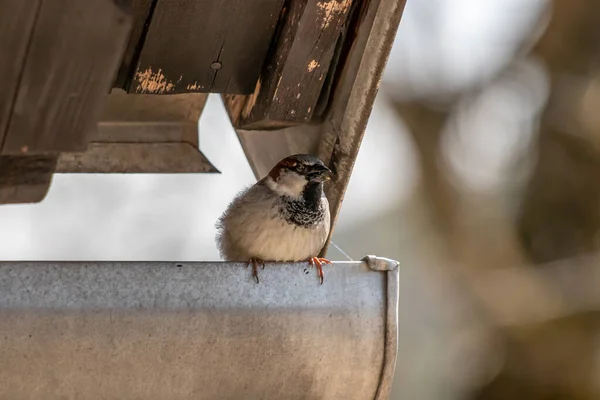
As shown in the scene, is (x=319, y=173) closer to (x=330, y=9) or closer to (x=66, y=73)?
(x=330, y=9)

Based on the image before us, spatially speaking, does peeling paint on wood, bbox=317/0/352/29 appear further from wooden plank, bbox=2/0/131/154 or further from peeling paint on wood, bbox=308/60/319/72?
wooden plank, bbox=2/0/131/154

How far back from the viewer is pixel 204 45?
175 centimetres

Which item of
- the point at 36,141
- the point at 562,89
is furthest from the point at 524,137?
the point at 36,141

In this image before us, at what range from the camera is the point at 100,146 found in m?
2.21

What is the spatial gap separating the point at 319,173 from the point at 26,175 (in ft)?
2.53

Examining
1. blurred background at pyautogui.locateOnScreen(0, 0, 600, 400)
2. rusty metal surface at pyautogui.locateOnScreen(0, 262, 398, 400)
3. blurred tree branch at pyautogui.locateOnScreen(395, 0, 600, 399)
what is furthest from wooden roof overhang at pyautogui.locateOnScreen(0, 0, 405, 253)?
blurred tree branch at pyautogui.locateOnScreen(395, 0, 600, 399)

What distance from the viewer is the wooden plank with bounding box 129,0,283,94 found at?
1.69 m

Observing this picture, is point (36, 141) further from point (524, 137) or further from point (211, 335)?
point (524, 137)

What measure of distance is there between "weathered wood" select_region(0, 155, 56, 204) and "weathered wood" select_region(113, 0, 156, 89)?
27cm

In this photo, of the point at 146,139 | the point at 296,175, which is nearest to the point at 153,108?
the point at 146,139

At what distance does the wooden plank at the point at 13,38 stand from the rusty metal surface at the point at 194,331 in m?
0.37

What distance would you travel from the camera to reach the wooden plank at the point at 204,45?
66.7 inches

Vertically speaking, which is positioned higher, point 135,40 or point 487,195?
point 135,40

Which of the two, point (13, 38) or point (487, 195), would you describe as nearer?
point (13, 38)
